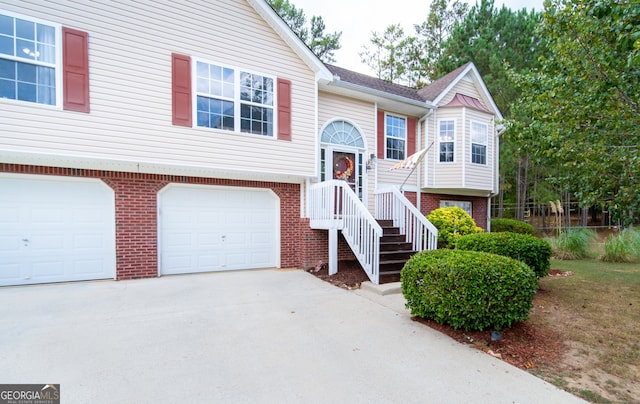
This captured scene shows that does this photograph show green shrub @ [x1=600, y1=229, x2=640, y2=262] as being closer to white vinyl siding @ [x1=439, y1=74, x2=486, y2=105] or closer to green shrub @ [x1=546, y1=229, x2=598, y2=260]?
green shrub @ [x1=546, y1=229, x2=598, y2=260]

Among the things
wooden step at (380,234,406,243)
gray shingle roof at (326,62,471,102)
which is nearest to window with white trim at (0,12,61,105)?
gray shingle roof at (326,62,471,102)

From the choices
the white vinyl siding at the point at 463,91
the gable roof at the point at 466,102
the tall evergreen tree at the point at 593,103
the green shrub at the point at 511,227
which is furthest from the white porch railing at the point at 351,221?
the green shrub at the point at 511,227

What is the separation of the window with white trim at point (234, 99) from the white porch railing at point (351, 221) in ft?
6.56

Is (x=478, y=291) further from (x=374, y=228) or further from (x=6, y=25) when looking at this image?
(x=6, y=25)

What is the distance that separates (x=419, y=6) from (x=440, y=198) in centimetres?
1626

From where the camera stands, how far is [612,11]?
3.42 metres

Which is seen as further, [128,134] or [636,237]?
[636,237]

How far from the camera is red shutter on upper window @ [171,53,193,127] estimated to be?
6410mm

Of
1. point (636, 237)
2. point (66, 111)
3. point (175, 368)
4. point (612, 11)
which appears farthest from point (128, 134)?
point (636, 237)

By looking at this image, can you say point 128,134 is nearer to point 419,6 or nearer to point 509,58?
point 509,58

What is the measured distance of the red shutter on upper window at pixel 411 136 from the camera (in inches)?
408

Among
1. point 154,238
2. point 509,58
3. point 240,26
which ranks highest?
point 509,58

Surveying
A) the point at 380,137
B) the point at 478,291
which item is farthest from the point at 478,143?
the point at 478,291

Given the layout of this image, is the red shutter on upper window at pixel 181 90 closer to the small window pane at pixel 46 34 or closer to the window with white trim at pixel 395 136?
the small window pane at pixel 46 34
